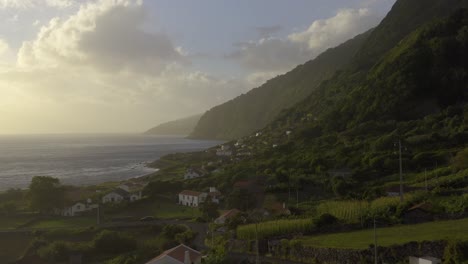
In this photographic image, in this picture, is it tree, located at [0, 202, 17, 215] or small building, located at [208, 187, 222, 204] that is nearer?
tree, located at [0, 202, 17, 215]

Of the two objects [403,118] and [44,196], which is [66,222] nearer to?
[44,196]

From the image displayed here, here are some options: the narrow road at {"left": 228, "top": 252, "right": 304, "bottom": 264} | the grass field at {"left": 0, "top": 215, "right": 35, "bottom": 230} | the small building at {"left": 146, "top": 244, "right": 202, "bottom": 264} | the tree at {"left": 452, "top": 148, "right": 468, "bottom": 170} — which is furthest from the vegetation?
the grass field at {"left": 0, "top": 215, "right": 35, "bottom": 230}

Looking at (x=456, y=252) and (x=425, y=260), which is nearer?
(x=456, y=252)

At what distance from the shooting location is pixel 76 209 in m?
46.8

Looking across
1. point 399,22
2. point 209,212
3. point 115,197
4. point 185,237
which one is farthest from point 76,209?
point 399,22

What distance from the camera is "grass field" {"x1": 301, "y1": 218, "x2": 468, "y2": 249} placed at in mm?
21030

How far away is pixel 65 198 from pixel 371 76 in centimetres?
6909

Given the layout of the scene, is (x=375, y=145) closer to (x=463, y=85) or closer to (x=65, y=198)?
(x=463, y=85)

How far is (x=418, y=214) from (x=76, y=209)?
117 feet

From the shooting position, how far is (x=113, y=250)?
3200 cm

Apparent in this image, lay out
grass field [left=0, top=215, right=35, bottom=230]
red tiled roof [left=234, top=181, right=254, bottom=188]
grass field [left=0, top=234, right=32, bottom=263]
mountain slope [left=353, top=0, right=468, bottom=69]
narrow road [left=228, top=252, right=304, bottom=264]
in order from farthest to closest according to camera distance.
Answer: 1. mountain slope [left=353, top=0, right=468, bottom=69]
2. red tiled roof [left=234, top=181, right=254, bottom=188]
3. grass field [left=0, top=215, right=35, bottom=230]
4. grass field [left=0, top=234, right=32, bottom=263]
5. narrow road [left=228, top=252, right=304, bottom=264]

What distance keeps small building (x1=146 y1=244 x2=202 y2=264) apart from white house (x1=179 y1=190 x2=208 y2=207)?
22233 mm

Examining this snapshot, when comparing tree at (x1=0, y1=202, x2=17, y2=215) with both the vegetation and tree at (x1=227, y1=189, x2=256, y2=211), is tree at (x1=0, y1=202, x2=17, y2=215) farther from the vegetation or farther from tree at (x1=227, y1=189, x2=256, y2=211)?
the vegetation

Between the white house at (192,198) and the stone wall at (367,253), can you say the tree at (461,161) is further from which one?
the white house at (192,198)
